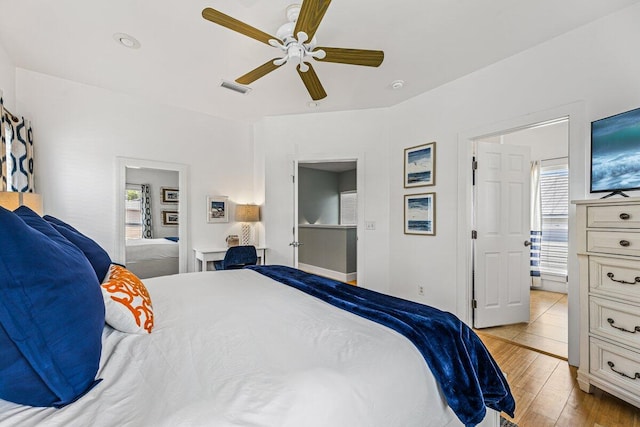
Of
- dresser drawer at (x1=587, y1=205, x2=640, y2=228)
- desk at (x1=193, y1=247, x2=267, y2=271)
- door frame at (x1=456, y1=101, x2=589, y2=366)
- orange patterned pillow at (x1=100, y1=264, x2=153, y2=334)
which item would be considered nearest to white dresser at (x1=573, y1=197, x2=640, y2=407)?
dresser drawer at (x1=587, y1=205, x2=640, y2=228)

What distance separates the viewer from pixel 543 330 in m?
3.03

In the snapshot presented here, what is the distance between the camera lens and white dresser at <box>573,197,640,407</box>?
167cm

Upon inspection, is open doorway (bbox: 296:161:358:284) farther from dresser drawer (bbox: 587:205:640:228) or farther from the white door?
dresser drawer (bbox: 587:205:640:228)

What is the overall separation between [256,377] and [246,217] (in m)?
3.50

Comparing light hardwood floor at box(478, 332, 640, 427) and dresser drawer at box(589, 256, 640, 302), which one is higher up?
dresser drawer at box(589, 256, 640, 302)

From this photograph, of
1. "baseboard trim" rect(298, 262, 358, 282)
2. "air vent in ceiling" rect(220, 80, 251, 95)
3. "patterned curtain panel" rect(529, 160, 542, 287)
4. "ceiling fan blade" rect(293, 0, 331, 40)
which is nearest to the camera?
"ceiling fan blade" rect(293, 0, 331, 40)

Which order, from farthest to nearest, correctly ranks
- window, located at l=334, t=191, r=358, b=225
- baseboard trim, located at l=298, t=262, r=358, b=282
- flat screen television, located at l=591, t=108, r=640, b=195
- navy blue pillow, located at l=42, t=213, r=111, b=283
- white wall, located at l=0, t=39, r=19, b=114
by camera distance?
window, located at l=334, t=191, r=358, b=225, baseboard trim, located at l=298, t=262, r=358, b=282, white wall, located at l=0, t=39, r=19, b=114, flat screen television, located at l=591, t=108, r=640, b=195, navy blue pillow, located at l=42, t=213, r=111, b=283

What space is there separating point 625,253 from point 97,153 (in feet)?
15.8

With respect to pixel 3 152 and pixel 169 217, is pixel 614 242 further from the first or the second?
pixel 3 152

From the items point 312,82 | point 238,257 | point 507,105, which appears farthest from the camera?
point 238,257

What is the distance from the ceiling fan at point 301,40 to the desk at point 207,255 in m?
2.33

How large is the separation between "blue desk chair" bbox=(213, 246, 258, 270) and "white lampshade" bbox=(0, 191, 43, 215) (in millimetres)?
1846

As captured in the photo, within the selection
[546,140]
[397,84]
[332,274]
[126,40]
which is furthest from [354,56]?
[332,274]

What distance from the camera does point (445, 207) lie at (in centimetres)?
325
